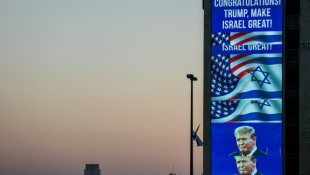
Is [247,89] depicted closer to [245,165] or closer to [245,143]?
[245,143]

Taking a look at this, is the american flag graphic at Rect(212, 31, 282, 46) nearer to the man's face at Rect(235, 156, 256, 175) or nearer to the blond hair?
the blond hair

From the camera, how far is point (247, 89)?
10831 centimetres

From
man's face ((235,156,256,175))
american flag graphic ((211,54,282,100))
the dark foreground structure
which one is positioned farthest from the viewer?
the dark foreground structure

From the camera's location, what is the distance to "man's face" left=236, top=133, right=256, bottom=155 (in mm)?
107438

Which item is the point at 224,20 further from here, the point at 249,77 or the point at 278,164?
the point at 278,164

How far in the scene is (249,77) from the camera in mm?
108312

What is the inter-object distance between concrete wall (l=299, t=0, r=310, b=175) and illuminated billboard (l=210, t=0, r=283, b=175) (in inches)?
144

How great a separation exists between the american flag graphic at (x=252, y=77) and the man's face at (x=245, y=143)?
5.00 metres

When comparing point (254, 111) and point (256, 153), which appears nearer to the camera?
point (256, 153)

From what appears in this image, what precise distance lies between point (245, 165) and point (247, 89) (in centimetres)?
992

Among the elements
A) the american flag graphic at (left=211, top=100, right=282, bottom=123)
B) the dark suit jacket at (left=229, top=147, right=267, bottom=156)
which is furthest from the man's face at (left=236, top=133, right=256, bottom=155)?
the american flag graphic at (left=211, top=100, right=282, bottom=123)

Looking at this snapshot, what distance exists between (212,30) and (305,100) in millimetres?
15560

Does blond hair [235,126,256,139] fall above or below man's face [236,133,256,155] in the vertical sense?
above

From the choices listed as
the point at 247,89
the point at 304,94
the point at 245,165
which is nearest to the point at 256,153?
the point at 245,165
